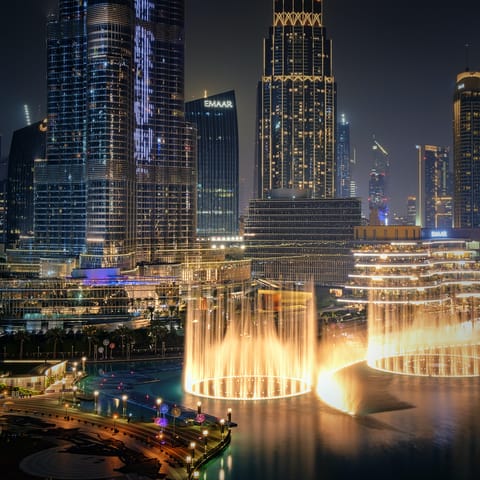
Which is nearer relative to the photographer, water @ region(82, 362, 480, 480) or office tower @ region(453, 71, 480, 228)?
water @ region(82, 362, 480, 480)

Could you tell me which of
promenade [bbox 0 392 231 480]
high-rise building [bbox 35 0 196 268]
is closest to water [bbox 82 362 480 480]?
promenade [bbox 0 392 231 480]

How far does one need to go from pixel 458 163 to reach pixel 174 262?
323ft

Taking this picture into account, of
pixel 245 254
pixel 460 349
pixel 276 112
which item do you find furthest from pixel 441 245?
pixel 276 112

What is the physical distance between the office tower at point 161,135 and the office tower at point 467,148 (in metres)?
89.5

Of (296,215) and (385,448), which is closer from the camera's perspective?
(385,448)

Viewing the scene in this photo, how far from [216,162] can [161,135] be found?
81498 millimetres

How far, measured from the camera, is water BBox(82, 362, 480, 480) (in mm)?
41781

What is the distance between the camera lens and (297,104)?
582 feet

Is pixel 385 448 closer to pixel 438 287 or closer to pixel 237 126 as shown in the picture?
pixel 438 287

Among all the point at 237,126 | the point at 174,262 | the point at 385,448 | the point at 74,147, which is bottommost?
the point at 385,448

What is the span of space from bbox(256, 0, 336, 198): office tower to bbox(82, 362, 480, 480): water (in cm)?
11836

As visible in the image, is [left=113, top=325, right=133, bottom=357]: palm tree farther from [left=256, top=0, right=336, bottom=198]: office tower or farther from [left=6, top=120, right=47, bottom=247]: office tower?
[left=256, top=0, right=336, bottom=198]: office tower

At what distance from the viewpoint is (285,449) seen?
146 feet

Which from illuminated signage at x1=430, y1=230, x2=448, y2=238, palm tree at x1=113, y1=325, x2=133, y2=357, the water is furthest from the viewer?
illuminated signage at x1=430, y1=230, x2=448, y2=238
